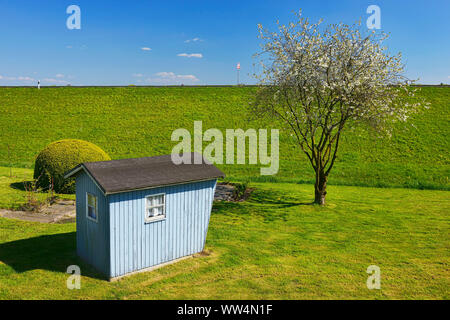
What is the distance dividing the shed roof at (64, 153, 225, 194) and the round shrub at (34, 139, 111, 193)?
9.68m

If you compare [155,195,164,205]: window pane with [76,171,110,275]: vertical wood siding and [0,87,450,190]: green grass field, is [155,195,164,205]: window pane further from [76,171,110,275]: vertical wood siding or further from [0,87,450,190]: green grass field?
[0,87,450,190]: green grass field

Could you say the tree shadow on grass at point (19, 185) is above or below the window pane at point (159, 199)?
below

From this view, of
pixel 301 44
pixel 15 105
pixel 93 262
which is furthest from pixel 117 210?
pixel 15 105

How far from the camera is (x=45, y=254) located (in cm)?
1218

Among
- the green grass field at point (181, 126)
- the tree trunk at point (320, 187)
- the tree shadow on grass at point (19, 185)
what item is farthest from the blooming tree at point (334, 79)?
the tree shadow on grass at point (19, 185)

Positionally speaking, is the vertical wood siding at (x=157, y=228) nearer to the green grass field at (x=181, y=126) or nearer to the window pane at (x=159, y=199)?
the window pane at (x=159, y=199)

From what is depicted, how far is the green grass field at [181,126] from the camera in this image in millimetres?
27969

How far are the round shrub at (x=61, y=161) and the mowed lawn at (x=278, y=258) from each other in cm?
502

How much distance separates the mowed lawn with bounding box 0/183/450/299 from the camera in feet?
32.4

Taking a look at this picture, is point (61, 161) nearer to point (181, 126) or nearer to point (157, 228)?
point (157, 228)


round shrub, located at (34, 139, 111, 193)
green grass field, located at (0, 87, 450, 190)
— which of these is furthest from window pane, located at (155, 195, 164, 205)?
green grass field, located at (0, 87, 450, 190)

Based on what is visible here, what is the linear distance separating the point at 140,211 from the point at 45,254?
4.37 metres

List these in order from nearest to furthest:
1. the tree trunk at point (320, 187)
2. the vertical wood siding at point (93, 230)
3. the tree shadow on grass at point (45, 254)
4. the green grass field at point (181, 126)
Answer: the vertical wood siding at point (93, 230), the tree shadow on grass at point (45, 254), the tree trunk at point (320, 187), the green grass field at point (181, 126)

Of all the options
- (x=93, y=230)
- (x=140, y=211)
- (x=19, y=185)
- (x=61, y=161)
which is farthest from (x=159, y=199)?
(x=19, y=185)
